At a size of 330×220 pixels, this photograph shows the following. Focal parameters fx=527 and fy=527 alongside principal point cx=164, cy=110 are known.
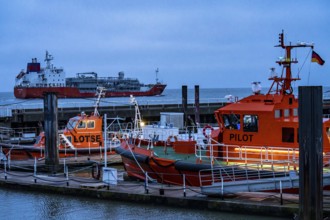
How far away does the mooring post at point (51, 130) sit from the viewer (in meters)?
18.9

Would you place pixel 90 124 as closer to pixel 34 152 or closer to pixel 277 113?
pixel 34 152

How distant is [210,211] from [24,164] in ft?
33.1

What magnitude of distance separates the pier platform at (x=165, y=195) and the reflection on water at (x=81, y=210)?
0.15 m

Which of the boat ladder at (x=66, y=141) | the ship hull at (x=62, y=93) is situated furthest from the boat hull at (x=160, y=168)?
the ship hull at (x=62, y=93)

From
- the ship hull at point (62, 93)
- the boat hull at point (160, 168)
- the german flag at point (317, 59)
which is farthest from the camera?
the ship hull at point (62, 93)

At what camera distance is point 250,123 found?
1570cm

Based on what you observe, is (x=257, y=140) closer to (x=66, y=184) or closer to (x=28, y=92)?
(x=66, y=184)

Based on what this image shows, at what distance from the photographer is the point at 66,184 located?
1633 cm

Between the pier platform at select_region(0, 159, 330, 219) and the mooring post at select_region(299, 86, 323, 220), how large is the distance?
1.49 meters

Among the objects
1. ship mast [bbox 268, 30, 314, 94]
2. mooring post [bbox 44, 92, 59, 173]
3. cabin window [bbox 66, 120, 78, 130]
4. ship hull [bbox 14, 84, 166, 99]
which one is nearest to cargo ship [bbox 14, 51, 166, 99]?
ship hull [bbox 14, 84, 166, 99]

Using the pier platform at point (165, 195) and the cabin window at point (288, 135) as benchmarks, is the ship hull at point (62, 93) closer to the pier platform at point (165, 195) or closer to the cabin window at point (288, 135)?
the pier platform at point (165, 195)

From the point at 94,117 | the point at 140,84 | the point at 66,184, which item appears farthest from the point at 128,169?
the point at 140,84

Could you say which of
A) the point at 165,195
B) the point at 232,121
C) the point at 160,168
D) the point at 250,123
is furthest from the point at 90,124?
the point at 165,195

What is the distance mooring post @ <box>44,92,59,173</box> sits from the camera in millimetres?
18938
